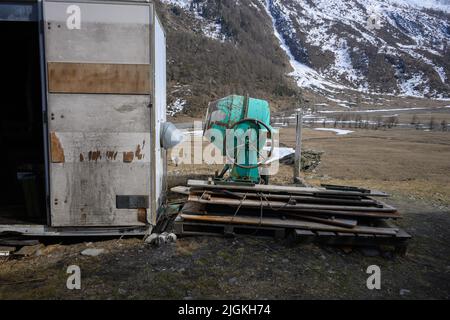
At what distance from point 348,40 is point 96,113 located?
10163 centimetres

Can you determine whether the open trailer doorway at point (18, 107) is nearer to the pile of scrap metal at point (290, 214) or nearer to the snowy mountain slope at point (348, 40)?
the pile of scrap metal at point (290, 214)

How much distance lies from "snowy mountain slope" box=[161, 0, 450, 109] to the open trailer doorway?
202ft

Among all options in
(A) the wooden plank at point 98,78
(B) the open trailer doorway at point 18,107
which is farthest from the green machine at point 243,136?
(B) the open trailer doorway at point 18,107

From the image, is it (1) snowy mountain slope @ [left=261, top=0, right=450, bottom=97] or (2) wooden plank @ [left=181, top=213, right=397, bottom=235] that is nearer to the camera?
(2) wooden plank @ [left=181, top=213, right=397, bottom=235]

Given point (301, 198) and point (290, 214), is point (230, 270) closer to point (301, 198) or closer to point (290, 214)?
point (290, 214)

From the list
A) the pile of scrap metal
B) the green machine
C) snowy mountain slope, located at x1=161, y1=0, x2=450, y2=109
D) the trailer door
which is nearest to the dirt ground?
the pile of scrap metal

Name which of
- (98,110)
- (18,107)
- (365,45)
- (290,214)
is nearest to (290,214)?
(290,214)

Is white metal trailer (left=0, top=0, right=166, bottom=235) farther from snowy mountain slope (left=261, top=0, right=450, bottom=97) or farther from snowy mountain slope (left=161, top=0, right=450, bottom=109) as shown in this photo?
snowy mountain slope (left=261, top=0, right=450, bottom=97)

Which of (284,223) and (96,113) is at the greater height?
(96,113)

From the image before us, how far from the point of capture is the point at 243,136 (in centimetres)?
650

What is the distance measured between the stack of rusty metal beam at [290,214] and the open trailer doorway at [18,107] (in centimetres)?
295

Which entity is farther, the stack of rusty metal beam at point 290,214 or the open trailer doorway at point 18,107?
the open trailer doorway at point 18,107

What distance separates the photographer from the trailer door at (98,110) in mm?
4516

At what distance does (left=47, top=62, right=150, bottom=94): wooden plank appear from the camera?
4539 mm
